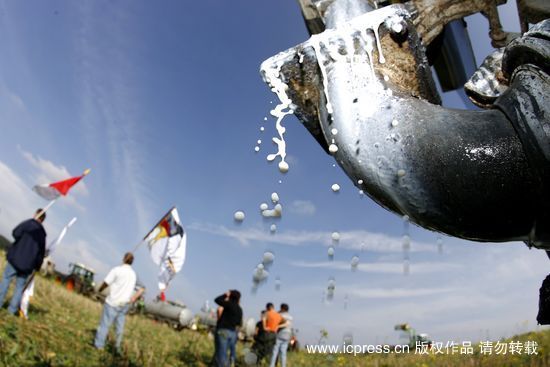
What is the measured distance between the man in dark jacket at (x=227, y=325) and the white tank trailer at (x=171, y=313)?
1343cm

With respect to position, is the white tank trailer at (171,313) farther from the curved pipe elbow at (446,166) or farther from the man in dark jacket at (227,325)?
the curved pipe elbow at (446,166)

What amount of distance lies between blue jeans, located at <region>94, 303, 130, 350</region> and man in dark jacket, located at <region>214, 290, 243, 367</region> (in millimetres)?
1855

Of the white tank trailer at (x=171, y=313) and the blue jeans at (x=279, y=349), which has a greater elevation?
the white tank trailer at (x=171, y=313)

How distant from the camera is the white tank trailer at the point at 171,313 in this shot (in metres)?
21.2

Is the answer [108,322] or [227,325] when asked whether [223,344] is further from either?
[108,322]

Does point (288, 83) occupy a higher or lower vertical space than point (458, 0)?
lower

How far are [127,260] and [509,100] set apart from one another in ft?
27.4

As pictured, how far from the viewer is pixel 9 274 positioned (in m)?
A: 7.40

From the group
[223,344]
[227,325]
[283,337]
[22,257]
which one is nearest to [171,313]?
[283,337]

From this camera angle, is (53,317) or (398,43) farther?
(53,317)

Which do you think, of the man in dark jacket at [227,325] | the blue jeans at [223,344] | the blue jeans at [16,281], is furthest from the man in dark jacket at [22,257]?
the blue jeans at [223,344]

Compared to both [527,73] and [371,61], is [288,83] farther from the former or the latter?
[527,73]

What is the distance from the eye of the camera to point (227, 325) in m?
8.46

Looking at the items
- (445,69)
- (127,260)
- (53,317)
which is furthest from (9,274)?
(445,69)
